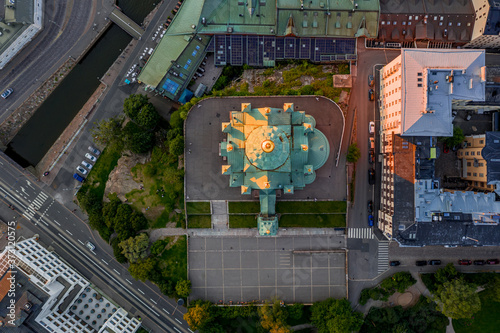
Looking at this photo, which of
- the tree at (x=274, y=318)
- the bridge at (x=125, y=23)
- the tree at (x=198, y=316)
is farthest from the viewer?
the bridge at (x=125, y=23)

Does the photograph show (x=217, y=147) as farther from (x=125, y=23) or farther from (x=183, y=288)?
(x=125, y=23)

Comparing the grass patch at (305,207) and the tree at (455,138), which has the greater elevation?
the tree at (455,138)

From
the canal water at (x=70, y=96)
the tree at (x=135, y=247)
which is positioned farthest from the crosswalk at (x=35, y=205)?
the tree at (x=135, y=247)

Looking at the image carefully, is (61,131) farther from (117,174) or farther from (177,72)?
(177,72)

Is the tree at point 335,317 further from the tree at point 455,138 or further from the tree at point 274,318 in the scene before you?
the tree at point 455,138

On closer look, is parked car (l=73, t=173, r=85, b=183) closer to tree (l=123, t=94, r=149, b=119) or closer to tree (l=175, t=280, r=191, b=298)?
tree (l=123, t=94, r=149, b=119)

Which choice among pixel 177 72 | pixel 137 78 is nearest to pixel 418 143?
pixel 177 72
